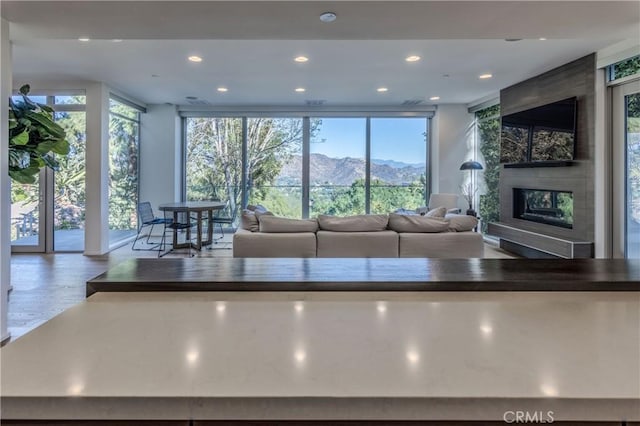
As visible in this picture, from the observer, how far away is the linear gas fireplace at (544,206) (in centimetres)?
509

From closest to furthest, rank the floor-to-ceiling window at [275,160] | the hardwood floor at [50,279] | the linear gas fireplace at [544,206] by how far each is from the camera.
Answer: the hardwood floor at [50,279]
the linear gas fireplace at [544,206]
the floor-to-ceiling window at [275,160]

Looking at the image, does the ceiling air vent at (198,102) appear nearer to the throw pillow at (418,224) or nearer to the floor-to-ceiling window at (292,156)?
the floor-to-ceiling window at (292,156)

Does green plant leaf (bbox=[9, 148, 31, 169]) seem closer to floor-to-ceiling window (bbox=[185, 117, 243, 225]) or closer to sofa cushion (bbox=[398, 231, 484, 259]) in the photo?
A: sofa cushion (bbox=[398, 231, 484, 259])

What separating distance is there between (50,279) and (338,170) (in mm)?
5374

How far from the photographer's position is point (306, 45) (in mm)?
4242

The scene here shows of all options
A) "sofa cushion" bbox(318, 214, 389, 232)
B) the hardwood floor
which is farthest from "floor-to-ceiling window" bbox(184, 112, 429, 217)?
"sofa cushion" bbox(318, 214, 389, 232)

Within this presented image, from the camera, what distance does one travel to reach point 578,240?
4.68 m

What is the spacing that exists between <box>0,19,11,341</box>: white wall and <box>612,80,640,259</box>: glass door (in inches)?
238

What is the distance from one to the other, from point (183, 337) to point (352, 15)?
2.54m

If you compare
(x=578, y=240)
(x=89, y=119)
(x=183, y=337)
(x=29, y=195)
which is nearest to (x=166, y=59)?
(x=89, y=119)

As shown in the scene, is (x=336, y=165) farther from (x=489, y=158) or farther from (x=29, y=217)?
(x=29, y=217)

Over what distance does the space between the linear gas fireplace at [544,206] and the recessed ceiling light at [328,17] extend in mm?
4148

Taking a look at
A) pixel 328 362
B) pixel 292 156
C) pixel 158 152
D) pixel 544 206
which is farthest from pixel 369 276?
pixel 158 152

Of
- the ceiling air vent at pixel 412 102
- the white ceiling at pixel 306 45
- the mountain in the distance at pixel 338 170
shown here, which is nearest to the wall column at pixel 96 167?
the white ceiling at pixel 306 45
